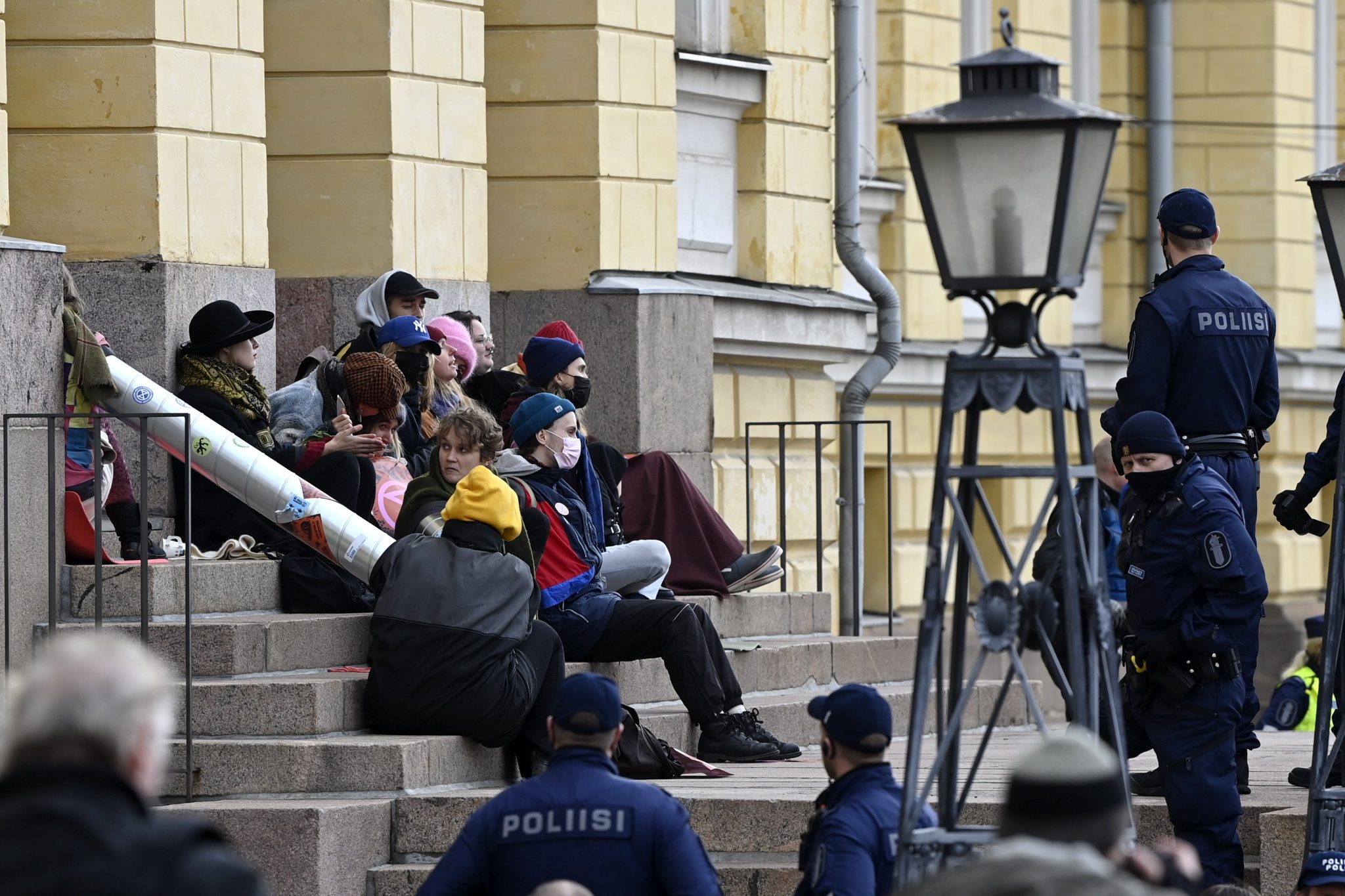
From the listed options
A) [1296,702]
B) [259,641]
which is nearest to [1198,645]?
[259,641]

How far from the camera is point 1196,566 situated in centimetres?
707

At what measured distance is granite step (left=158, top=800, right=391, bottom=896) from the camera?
23.9 feet

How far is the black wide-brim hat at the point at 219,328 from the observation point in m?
9.56

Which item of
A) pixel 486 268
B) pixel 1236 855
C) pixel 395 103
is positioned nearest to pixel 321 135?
pixel 395 103

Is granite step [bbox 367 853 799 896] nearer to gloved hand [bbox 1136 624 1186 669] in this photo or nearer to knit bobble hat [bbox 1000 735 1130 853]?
gloved hand [bbox 1136 624 1186 669]

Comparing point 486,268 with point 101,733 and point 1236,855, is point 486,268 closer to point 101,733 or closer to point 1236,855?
point 1236,855

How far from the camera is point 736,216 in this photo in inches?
560

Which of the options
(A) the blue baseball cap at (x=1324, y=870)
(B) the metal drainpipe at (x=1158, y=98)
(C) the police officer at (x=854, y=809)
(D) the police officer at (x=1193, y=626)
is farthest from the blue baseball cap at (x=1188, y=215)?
(B) the metal drainpipe at (x=1158, y=98)

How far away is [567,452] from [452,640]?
131cm

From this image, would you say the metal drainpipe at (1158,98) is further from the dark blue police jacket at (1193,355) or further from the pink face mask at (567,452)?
the dark blue police jacket at (1193,355)

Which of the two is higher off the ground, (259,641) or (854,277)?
(854,277)

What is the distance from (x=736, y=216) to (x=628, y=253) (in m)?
1.61

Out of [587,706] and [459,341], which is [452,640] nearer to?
[587,706]

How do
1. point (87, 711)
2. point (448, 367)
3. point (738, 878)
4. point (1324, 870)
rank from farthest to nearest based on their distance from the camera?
point (448, 367)
point (738, 878)
point (1324, 870)
point (87, 711)
